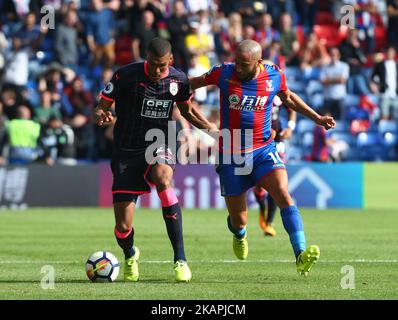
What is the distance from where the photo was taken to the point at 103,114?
1129cm

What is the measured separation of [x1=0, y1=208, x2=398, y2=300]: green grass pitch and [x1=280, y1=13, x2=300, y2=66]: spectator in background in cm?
619

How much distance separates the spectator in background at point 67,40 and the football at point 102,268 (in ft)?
54.4

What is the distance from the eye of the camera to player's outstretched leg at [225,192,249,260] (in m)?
12.5

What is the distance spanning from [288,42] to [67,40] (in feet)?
19.1

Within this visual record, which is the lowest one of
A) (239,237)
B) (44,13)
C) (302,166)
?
(302,166)

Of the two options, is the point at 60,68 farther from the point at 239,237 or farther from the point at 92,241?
the point at 239,237

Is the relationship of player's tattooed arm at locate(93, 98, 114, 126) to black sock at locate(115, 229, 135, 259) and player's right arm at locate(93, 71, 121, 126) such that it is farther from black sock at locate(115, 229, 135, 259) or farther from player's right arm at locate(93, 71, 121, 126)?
black sock at locate(115, 229, 135, 259)

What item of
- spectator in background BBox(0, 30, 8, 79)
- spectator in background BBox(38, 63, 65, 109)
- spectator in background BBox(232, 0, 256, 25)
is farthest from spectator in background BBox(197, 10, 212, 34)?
spectator in background BBox(0, 30, 8, 79)

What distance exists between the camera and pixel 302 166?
2500 cm

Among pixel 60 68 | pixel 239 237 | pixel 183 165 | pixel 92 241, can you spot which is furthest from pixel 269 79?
pixel 60 68

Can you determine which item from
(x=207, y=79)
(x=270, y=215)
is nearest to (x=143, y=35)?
(x=270, y=215)

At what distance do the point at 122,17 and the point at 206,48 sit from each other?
238cm

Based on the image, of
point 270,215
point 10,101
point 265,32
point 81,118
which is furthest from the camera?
point 265,32

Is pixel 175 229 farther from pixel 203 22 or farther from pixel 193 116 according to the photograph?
pixel 203 22
